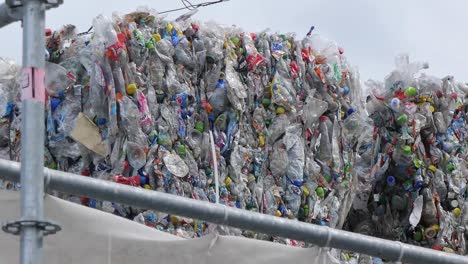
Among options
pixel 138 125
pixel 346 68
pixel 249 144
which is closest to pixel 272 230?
pixel 138 125

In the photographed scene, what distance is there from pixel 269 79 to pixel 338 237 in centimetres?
503

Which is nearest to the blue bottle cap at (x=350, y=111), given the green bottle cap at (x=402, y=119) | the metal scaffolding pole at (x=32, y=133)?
the green bottle cap at (x=402, y=119)

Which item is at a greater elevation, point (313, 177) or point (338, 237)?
point (338, 237)

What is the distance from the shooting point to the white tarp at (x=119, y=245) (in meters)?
3.43

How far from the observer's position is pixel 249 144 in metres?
8.23

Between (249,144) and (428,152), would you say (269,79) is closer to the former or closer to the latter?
(249,144)

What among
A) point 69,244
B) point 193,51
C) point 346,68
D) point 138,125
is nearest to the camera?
point 69,244

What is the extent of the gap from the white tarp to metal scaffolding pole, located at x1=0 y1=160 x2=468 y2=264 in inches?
4.2

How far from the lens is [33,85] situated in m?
2.73

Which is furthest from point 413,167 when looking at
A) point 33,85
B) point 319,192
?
point 33,85

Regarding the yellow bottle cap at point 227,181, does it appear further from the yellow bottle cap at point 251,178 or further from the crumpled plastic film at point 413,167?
the crumpled plastic film at point 413,167

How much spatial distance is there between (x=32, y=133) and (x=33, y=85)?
0.35ft

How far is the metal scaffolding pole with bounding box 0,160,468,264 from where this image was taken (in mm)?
3164

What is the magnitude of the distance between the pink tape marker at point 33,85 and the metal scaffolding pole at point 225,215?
378mm
